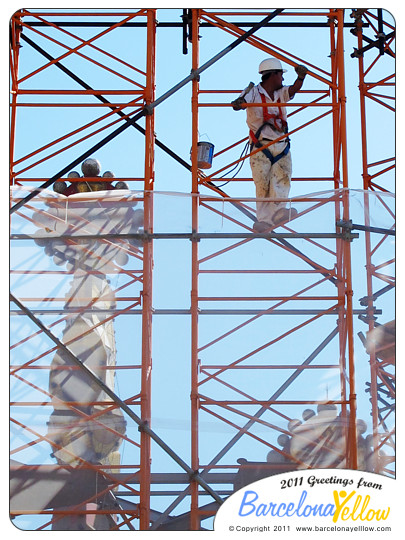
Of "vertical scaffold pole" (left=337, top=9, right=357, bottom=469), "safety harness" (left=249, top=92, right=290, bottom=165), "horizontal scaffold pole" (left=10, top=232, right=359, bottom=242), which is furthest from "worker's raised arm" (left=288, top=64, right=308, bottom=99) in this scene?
"horizontal scaffold pole" (left=10, top=232, right=359, bottom=242)

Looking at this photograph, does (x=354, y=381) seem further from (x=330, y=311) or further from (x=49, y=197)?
(x=49, y=197)

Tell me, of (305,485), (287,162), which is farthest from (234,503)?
(287,162)

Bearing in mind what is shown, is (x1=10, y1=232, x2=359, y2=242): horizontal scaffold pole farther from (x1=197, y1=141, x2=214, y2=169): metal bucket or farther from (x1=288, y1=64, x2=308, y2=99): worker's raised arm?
(x1=288, y1=64, x2=308, y2=99): worker's raised arm

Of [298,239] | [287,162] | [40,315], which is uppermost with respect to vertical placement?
[287,162]

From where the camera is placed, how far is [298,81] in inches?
593

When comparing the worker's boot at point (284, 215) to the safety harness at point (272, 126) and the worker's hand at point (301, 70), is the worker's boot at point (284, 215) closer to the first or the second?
the safety harness at point (272, 126)

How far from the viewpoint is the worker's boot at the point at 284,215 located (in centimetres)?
1443

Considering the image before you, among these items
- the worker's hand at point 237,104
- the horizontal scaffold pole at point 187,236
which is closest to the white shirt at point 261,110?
the worker's hand at point 237,104

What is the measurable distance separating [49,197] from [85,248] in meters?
0.76

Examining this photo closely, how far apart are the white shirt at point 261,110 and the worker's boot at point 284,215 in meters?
1.21

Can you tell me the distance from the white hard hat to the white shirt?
245mm

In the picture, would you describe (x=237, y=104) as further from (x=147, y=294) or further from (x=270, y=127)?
(x=147, y=294)

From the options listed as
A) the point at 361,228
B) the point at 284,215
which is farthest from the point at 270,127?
the point at 361,228

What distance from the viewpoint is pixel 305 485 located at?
12.5 meters
